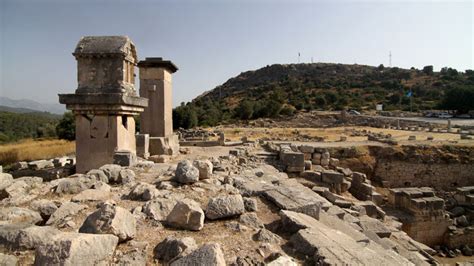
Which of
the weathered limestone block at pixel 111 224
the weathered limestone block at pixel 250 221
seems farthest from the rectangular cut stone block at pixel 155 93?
the weathered limestone block at pixel 111 224

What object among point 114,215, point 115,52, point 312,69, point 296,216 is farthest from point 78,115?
point 312,69

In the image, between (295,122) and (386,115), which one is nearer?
(295,122)

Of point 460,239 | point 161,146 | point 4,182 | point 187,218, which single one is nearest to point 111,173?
point 4,182

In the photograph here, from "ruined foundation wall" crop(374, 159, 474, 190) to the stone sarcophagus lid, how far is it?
1449 cm

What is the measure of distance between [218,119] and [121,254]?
37248 mm

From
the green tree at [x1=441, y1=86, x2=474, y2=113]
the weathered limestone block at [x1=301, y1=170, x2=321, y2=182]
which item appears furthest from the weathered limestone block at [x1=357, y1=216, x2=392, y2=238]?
the green tree at [x1=441, y1=86, x2=474, y2=113]

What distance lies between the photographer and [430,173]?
16.7 meters

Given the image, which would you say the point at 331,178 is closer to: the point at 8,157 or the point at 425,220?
the point at 425,220

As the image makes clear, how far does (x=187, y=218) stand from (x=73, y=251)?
1.15 m

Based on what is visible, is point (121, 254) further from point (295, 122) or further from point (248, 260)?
point (295, 122)

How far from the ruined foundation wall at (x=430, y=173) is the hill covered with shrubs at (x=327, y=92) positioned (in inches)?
775

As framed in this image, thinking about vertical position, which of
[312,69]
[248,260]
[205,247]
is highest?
[312,69]

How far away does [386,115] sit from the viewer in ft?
132

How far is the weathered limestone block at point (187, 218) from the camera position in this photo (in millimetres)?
2938
